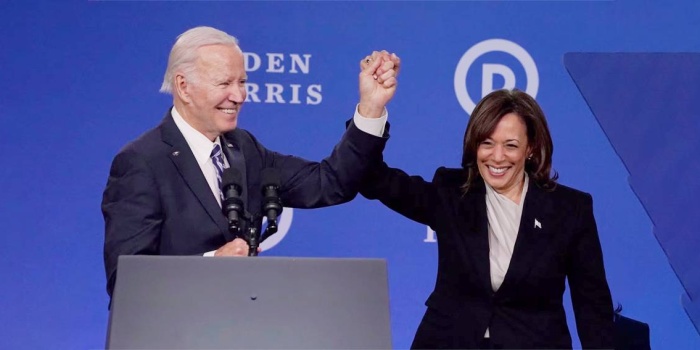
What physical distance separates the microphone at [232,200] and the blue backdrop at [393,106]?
1563 mm

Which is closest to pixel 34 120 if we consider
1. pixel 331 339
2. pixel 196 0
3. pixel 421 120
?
pixel 196 0

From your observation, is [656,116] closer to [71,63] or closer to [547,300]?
[547,300]

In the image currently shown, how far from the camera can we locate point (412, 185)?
288 cm

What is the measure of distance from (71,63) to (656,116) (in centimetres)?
214

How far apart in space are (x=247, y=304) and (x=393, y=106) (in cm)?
202

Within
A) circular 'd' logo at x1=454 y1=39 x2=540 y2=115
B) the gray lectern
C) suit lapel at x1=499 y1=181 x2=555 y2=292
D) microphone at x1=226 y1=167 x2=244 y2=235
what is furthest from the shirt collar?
circular 'd' logo at x1=454 y1=39 x2=540 y2=115

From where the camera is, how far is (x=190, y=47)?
8.63ft

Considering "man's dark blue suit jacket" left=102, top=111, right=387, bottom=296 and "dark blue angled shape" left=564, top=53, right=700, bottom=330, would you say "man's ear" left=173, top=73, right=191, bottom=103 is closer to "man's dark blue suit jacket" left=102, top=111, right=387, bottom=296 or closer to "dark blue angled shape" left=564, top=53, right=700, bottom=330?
"man's dark blue suit jacket" left=102, top=111, right=387, bottom=296

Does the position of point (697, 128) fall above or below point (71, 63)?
below

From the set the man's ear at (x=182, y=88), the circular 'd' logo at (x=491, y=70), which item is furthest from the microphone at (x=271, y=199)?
the circular 'd' logo at (x=491, y=70)

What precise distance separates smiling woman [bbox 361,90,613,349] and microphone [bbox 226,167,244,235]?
0.56m

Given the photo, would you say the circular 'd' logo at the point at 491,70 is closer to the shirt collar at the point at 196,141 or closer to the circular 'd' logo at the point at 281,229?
the circular 'd' logo at the point at 281,229

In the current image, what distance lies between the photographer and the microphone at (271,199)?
230cm

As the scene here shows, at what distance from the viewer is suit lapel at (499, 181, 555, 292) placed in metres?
2.71
